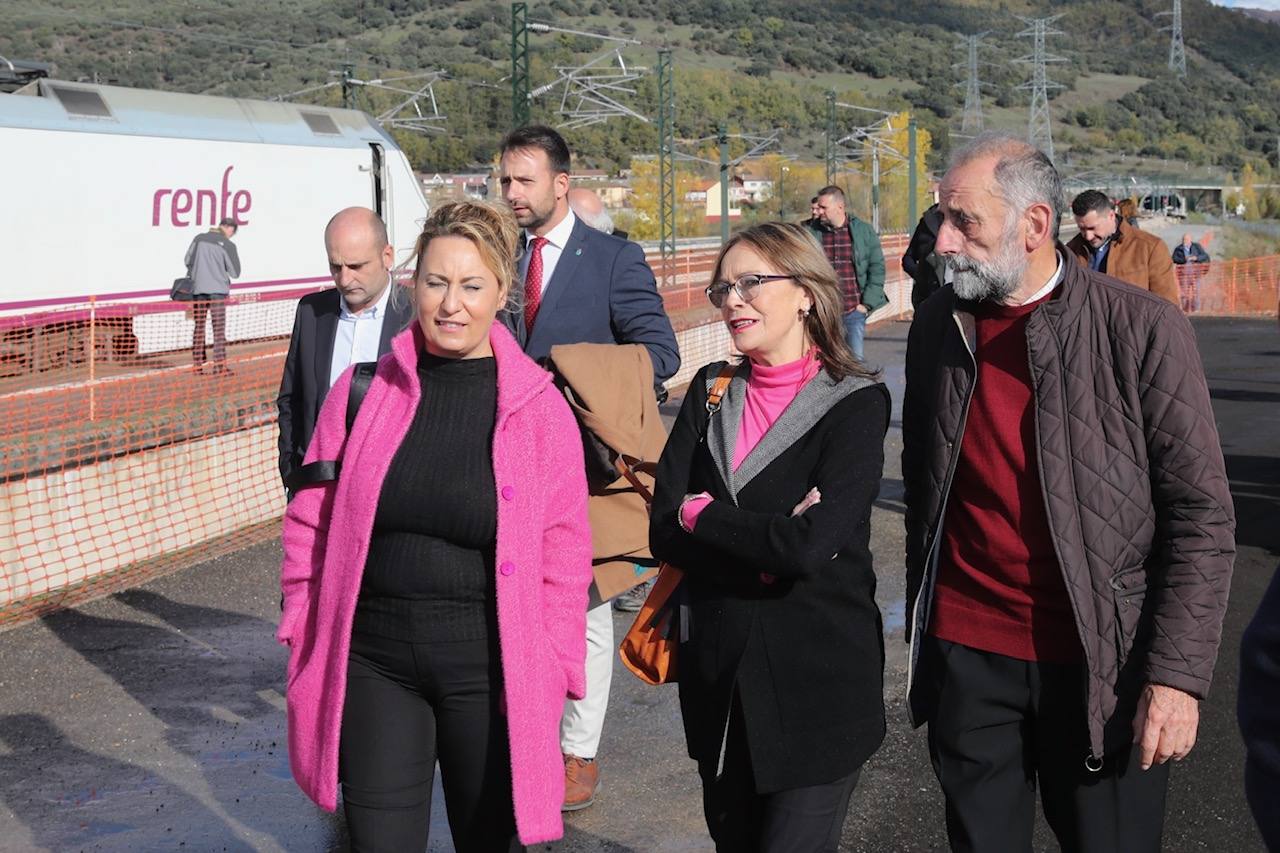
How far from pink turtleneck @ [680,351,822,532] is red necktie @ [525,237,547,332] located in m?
1.56

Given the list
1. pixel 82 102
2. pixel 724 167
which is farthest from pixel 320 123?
pixel 724 167

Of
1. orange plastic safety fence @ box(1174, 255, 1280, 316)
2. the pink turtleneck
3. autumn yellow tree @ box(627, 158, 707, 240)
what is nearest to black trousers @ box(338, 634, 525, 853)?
the pink turtleneck

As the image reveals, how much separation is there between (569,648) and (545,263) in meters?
1.80

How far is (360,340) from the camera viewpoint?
467cm

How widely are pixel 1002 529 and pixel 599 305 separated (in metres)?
1.88

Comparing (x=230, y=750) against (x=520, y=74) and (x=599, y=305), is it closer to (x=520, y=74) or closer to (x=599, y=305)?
(x=599, y=305)

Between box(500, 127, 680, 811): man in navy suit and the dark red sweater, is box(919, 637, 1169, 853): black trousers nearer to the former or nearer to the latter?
the dark red sweater

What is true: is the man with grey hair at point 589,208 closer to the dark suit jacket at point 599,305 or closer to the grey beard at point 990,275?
the dark suit jacket at point 599,305

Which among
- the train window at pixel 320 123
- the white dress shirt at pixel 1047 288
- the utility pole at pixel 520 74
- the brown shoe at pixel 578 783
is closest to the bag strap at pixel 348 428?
the white dress shirt at pixel 1047 288

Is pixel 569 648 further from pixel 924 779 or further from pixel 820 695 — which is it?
pixel 924 779


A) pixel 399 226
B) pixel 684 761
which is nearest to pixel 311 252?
pixel 399 226

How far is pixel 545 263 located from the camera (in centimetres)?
469

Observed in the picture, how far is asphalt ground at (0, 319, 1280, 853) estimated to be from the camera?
4.69 meters

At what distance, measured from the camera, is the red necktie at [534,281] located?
4.65 metres
